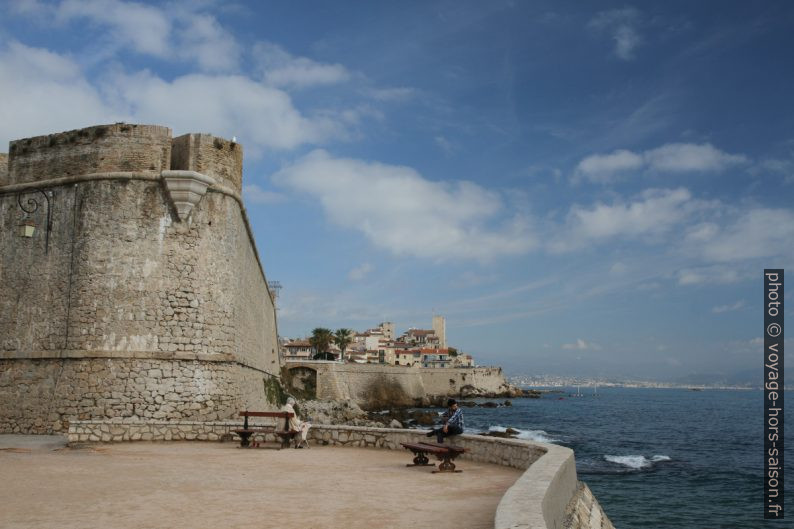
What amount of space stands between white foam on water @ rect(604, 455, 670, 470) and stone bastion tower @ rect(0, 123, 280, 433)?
68.1ft

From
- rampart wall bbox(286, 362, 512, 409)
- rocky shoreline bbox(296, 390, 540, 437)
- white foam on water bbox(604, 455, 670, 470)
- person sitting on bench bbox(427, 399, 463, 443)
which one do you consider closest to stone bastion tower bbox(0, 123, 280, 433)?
person sitting on bench bbox(427, 399, 463, 443)

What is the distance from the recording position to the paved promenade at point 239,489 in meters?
6.66

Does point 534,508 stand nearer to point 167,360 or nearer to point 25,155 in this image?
point 167,360

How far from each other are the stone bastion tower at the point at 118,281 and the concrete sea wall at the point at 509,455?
208 centimetres

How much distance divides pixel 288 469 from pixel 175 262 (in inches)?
336

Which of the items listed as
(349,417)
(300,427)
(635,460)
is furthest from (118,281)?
(349,417)

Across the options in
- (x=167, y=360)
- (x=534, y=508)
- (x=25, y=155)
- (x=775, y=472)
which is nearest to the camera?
(x=534, y=508)

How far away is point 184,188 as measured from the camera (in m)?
17.2

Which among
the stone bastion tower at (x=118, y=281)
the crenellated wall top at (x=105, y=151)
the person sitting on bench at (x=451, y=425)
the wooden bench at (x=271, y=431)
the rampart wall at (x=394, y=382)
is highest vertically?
the crenellated wall top at (x=105, y=151)

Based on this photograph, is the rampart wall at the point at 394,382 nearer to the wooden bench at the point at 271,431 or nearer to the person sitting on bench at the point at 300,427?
the wooden bench at the point at 271,431

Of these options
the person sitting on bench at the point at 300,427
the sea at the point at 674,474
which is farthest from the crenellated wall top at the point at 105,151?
the sea at the point at 674,474

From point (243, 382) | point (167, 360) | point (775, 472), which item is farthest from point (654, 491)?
point (167, 360)

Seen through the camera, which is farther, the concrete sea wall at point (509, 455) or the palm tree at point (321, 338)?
the palm tree at point (321, 338)

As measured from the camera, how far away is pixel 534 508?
18.6 ft
